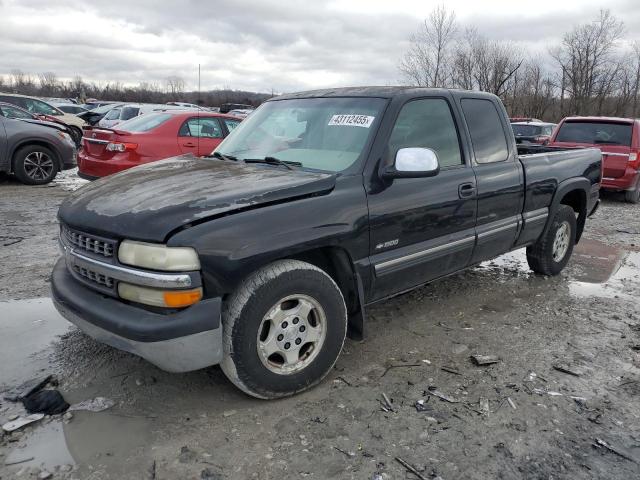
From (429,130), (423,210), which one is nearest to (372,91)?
(429,130)

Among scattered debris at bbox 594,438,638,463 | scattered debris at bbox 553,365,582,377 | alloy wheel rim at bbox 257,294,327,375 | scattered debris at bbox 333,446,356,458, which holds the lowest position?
scattered debris at bbox 333,446,356,458

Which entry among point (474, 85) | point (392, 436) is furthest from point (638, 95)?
point (392, 436)

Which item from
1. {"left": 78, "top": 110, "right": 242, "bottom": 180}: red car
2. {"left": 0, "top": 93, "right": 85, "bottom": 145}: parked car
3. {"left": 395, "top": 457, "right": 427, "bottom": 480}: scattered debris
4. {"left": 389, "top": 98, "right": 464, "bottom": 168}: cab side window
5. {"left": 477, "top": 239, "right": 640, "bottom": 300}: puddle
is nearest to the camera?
{"left": 395, "top": 457, "right": 427, "bottom": 480}: scattered debris

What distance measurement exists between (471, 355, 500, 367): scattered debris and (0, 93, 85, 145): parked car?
1475 centimetres

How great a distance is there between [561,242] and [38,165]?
964 cm

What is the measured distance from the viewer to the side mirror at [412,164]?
3260 mm

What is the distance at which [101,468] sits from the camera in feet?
7.95

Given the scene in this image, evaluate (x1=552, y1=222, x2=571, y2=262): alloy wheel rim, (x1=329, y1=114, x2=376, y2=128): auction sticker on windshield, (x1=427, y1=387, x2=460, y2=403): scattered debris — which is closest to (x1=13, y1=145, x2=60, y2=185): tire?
(x1=329, y1=114, x2=376, y2=128): auction sticker on windshield

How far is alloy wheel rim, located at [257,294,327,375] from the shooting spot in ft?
9.48

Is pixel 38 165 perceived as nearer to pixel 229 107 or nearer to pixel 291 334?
pixel 291 334

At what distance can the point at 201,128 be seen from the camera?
32.4 ft

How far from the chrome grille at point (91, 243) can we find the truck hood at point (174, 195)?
5cm

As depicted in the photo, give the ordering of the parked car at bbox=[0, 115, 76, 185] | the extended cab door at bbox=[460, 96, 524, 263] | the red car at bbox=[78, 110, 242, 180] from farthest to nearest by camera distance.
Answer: the parked car at bbox=[0, 115, 76, 185] < the red car at bbox=[78, 110, 242, 180] < the extended cab door at bbox=[460, 96, 524, 263]

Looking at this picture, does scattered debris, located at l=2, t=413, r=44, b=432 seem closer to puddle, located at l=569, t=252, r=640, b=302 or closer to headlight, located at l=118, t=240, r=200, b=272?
headlight, located at l=118, t=240, r=200, b=272
